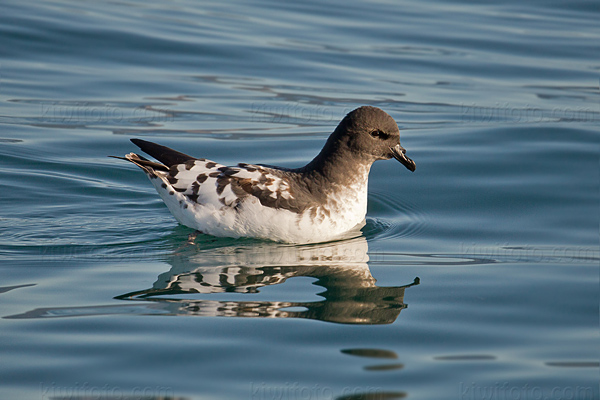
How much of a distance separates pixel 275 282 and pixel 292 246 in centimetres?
119

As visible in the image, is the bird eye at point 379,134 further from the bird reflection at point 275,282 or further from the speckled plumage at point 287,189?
the bird reflection at point 275,282

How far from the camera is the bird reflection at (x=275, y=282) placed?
625 cm

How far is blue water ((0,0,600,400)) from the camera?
17.7 ft

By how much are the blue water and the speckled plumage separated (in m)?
0.24

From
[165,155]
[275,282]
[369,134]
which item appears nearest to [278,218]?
[275,282]

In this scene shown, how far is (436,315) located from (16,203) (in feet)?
18.3

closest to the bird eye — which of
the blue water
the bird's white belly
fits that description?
the bird's white belly

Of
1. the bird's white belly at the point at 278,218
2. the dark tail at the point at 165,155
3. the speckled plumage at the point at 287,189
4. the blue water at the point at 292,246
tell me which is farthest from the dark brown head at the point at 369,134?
the dark tail at the point at 165,155

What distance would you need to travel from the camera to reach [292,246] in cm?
807


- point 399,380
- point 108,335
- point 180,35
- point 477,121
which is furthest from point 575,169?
point 180,35

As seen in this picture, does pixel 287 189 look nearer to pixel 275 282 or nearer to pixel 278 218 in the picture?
pixel 278 218

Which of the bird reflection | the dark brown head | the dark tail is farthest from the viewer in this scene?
the dark tail

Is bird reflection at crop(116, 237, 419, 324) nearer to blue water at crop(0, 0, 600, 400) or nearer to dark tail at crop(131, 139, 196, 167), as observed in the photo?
blue water at crop(0, 0, 600, 400)

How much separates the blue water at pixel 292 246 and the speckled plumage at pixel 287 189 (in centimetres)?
24
